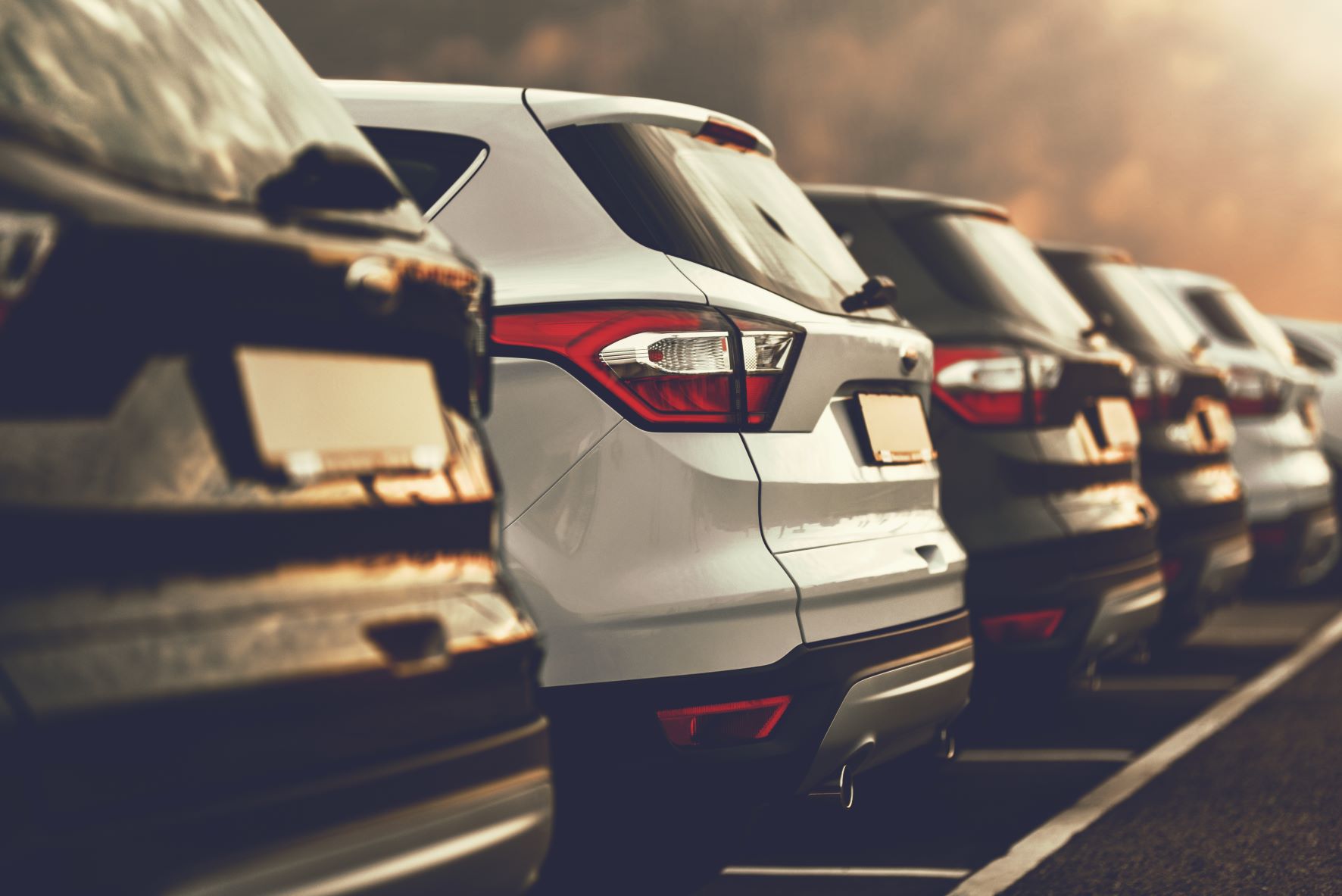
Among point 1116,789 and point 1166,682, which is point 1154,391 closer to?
point 1166,682

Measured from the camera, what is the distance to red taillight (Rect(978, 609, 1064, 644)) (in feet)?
17.4

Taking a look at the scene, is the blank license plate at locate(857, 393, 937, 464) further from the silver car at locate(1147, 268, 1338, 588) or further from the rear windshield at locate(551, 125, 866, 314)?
the silver car at locate(1147, 268, 1338, 588)

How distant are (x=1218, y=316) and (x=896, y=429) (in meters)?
6.79

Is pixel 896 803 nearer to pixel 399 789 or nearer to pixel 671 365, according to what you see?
pixel 671 365

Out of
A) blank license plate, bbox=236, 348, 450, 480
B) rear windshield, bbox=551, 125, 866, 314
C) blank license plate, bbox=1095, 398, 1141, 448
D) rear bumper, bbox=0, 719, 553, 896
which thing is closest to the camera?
rear bumper, bbox=0, 719, 553, 896

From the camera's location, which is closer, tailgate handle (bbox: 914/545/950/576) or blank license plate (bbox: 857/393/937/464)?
blank license plate (bbox: 857/393/937/464)

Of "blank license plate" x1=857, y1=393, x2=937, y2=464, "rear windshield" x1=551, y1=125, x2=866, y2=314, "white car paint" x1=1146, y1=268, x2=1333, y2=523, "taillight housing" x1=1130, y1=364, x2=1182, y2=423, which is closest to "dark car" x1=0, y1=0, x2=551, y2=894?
"rear windshield" x1=551, y1=125, x2=866, y2=314

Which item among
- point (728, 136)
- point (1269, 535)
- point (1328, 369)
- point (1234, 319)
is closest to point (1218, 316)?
point (1234, 319)

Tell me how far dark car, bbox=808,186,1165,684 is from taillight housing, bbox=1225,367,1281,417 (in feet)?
10.9

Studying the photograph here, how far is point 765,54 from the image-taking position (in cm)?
1677

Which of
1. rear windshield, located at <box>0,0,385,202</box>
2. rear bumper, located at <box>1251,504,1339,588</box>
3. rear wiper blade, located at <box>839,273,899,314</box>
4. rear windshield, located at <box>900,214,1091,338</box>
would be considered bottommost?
rear bumper, located at <box>1251,504,1339,588</box>

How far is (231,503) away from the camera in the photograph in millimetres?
1936

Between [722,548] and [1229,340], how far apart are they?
24.5 ft

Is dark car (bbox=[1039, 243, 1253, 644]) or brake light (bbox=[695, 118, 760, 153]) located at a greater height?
brake light (bbox=[695, 118, 760, 153])
